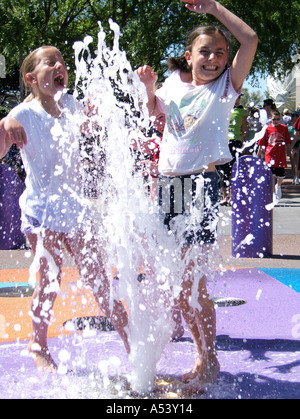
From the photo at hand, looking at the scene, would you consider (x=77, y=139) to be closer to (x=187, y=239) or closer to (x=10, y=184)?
(x=187, y=239)

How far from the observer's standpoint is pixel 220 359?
11.2ft

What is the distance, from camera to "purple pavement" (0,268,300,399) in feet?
9.49

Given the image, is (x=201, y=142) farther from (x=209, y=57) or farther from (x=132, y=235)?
(x=132, y=235)

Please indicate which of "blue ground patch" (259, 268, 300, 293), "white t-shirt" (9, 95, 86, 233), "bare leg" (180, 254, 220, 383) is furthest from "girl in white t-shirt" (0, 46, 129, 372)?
"blue ground patch" (259, 268, 300, 293)

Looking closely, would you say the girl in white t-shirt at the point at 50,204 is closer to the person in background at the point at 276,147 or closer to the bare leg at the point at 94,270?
the bare leg at the point at 94,270

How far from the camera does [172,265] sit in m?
3.16

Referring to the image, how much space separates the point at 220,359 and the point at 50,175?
1344mm

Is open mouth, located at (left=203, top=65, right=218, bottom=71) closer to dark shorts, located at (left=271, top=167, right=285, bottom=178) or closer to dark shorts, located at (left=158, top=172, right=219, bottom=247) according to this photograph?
dark shorts, located at (left=158, top=172, right=219, bottom=247)

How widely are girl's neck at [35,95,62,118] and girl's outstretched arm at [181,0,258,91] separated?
863 mm

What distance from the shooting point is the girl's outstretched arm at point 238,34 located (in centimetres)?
312

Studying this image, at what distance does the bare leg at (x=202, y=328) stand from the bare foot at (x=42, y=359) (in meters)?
0.70

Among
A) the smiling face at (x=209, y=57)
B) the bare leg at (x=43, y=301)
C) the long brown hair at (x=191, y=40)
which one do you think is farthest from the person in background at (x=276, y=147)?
the bare leg at (x=43, y=301)

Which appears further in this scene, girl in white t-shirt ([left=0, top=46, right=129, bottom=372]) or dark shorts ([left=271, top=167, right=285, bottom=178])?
dark shorts ([left=271, top=167, right=285, bottom=178])

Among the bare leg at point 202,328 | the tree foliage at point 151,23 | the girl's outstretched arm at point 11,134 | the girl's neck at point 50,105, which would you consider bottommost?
the bare leg at point 202,328
